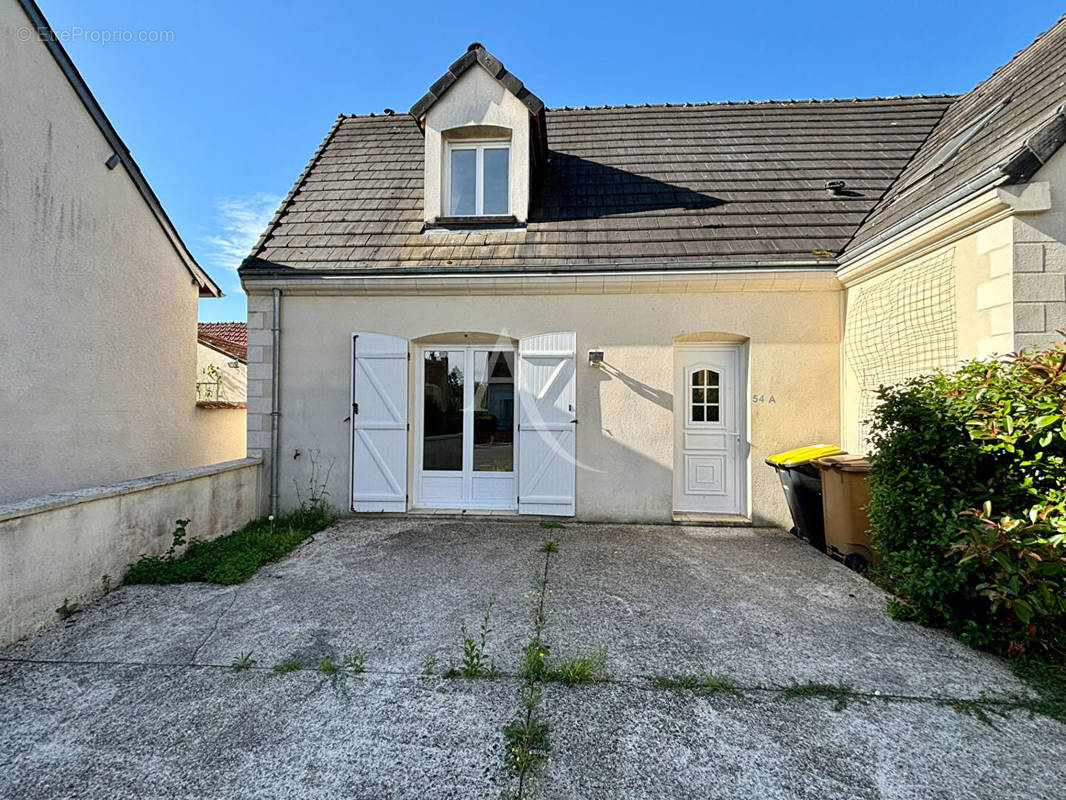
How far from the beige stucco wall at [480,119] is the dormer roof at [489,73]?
0.17ft

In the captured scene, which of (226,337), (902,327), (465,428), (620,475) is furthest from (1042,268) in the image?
(226,337)

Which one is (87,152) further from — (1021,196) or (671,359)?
(1021,196)

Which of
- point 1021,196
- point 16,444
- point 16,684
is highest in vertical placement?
point 1021,196

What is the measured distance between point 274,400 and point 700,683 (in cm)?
577

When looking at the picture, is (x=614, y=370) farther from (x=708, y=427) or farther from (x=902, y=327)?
(x=902, y=327)

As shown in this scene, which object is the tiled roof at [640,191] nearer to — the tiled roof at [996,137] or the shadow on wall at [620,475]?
the tiled roof at [996,137]

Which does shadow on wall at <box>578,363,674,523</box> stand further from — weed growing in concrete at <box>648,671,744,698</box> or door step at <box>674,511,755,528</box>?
weed growing in concrete at <box>648,671,744,698</box>

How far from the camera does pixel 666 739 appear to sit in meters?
2.21

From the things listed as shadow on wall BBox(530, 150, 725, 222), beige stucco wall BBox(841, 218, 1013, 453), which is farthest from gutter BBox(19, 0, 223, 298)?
beige stucco wall BBox(841, 218, 1013, 453)

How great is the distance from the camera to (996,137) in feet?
15.1

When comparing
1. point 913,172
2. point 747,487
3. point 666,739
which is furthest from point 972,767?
point 913,172

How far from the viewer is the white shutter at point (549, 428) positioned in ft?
19.3

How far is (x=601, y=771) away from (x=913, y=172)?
7970 mm

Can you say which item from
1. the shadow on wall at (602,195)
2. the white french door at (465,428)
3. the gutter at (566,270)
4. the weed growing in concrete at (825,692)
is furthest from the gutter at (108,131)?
the weed growing in concrete at (825,692)
